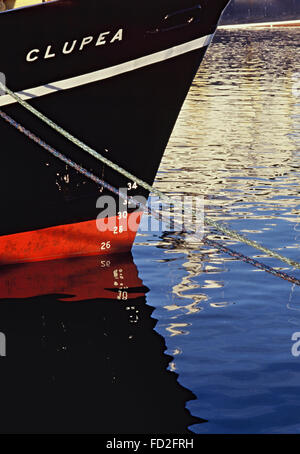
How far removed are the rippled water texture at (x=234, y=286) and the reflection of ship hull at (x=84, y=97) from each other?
4.07 ft

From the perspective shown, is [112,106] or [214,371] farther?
[112,106]

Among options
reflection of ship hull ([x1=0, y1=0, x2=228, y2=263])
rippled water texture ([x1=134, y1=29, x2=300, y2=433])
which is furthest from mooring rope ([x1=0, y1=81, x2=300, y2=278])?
rippled water texture ([x1=134, y1=29, x2=300, y2=433])

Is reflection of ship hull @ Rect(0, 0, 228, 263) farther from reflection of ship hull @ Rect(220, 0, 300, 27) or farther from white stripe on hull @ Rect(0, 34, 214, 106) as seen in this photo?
reflection of ship hull @ Rect(220, 0, 300, 27)

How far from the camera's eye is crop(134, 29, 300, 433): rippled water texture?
631cm

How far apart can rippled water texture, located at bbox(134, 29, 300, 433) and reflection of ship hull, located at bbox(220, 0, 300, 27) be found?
69.2m

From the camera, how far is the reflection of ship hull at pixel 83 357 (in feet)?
20.0

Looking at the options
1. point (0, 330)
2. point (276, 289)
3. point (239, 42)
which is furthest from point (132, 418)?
point (239, 42)

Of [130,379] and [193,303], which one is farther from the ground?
[193,303]

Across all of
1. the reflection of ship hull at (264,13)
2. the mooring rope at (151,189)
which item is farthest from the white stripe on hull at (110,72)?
the reflection of ship hull at (264,13)

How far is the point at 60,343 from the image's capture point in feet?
24.8

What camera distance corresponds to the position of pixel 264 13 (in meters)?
90.0

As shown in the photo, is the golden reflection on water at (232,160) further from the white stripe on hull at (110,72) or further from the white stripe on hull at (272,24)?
the white stripe on hull at (272,24)

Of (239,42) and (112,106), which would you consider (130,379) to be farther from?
(239,42)
